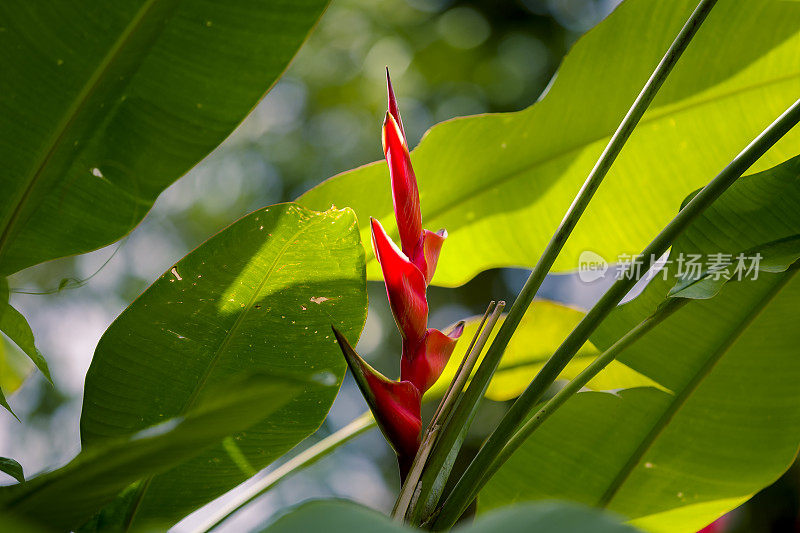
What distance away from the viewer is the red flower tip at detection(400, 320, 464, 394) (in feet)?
1.42

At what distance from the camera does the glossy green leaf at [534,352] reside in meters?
0.68

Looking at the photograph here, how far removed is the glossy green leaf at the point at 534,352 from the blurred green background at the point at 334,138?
1.95 metres

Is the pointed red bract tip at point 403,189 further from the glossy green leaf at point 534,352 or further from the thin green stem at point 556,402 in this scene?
the glossy green leaf at point 534,352

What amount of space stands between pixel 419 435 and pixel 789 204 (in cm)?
33

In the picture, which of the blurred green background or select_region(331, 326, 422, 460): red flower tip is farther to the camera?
the blurred green background

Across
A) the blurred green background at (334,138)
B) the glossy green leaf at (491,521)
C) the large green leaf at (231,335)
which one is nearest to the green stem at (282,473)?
the large green leaf at (231,335)

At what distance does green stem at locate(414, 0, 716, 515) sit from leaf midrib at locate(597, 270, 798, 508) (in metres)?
0.23

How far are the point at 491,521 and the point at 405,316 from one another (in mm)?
247

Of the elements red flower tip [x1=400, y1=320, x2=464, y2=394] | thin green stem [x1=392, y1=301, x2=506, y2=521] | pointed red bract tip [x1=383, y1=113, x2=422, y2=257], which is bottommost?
thin green stem [x1=392, y1=301, x2=506, y2=521]

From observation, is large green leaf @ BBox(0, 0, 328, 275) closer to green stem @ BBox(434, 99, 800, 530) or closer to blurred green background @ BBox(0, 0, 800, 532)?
green stem @ BBox(434, 99, 800, 530)

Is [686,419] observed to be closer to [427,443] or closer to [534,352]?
[534,352]

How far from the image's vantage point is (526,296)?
1.44 ft

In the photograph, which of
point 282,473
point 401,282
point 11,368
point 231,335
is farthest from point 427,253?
point 11,368

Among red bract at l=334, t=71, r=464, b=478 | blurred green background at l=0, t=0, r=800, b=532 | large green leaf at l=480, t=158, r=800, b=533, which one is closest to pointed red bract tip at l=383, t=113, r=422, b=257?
red bract at l=334, t=71, r=464, b=478
